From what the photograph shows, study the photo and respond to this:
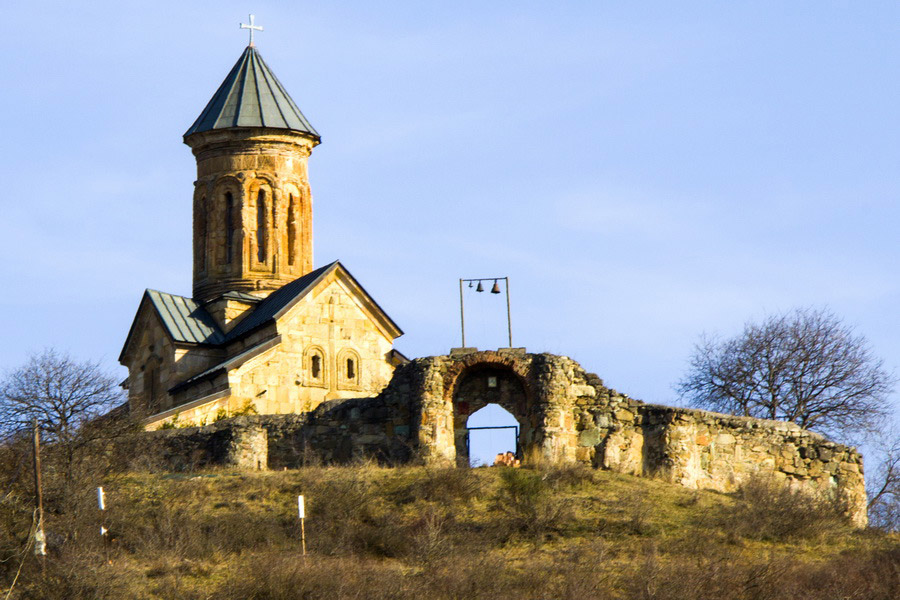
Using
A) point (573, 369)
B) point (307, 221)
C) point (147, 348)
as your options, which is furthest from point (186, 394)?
point (573, 369)

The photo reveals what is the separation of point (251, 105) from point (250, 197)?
2.02m

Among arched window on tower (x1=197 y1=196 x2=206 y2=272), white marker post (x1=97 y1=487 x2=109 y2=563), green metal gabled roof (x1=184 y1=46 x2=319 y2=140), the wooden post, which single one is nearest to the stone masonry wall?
white marker post (x1=97 y1=487 x2=109 y2=563)

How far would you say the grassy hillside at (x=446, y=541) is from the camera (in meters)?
20.7

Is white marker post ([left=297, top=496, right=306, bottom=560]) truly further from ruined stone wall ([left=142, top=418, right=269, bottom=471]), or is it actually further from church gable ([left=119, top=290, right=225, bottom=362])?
church gable ([left=119, top=290, right=225, bottom=362])

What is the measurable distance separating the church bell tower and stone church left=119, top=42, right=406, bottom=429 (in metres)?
0.02

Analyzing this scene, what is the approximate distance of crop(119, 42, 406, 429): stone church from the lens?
34.1 metres

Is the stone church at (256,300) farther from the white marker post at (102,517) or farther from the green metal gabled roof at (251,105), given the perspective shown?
the white marker post at (102,517)

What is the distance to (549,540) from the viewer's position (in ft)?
76.3

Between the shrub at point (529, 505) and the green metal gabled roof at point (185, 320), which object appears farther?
the green metal gabled roof at point (185, 320)

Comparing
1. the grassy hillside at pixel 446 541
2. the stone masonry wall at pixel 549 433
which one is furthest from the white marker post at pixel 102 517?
the stone masonry wall at pixel 549 433

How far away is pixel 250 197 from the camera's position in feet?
120

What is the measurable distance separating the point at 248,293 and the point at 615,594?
1712 cm

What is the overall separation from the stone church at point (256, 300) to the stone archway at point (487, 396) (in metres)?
6.42

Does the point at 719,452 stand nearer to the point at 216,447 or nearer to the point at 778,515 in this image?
the point at 778,515
